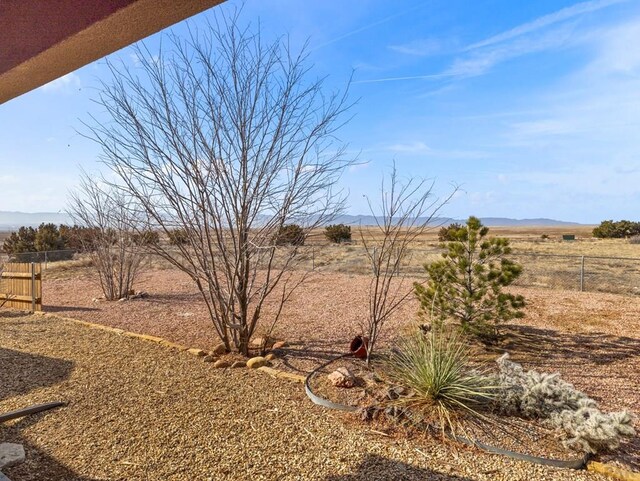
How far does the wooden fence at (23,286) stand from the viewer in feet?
24.1

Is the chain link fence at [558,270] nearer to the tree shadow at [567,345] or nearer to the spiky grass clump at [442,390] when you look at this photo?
the tree shadow at [567,345]

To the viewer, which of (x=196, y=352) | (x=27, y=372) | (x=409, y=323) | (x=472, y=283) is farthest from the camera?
(x=409, y=323)

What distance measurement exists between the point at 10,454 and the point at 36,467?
23 centimetres

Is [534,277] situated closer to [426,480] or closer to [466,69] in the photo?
[466,69]

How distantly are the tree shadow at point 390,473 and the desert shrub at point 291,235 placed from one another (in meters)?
2.76

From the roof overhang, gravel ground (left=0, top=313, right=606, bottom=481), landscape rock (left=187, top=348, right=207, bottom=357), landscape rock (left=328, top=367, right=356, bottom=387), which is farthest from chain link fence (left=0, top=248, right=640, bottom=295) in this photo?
the roof overhang

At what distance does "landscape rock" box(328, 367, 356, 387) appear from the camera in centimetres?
361

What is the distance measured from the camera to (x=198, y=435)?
2.74m

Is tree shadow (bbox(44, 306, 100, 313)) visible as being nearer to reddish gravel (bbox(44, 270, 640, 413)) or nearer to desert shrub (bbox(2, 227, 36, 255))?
reddish gravel (bbox(44, 270, 640, 413))

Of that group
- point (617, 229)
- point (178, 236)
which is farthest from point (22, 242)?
point (617, 229)

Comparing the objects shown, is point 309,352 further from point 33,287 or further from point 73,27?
point 33,287

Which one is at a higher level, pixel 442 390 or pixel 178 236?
pixel 178 236

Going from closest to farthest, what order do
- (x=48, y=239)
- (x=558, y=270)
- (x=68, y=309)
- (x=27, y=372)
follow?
1. (x=27, y=372)
2. (x=68, y=309)
3. (x=558, y=270)
4. (x=48, y=239)

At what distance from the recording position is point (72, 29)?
1.34 m
